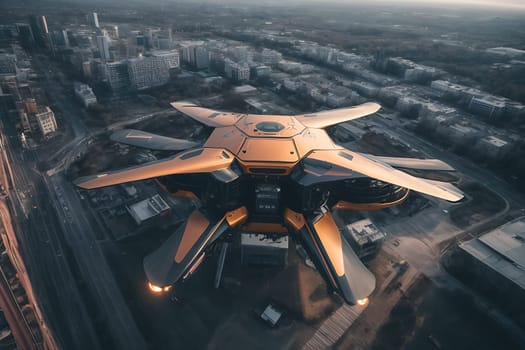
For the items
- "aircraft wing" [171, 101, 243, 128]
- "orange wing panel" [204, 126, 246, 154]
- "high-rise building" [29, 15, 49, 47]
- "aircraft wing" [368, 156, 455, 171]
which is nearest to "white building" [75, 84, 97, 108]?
"aircraft wing" [171, 101, 243, 128]

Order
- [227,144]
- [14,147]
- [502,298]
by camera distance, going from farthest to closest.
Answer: [14,147]
[227,144]
[502,298]

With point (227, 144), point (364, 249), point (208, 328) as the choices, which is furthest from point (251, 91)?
point (208, 328)

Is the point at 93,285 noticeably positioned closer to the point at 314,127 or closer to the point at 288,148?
the point at 288,148

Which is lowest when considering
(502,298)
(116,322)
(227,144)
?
(116,322)

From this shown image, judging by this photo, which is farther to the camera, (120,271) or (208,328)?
(120,271)

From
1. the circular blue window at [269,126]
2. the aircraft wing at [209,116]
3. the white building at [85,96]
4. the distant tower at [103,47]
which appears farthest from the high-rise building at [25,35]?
the circular blue window at [269,126]

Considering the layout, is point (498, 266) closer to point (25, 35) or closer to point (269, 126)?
point (269, 126)

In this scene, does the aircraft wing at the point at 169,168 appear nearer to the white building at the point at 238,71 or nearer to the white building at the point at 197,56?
the white building at the point at 238,71
